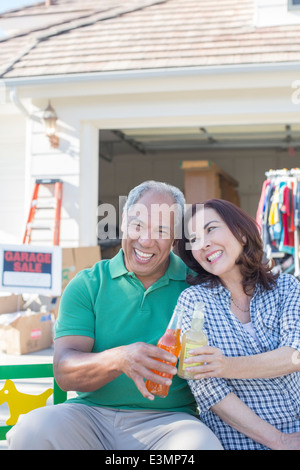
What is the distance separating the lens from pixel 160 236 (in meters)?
2.30

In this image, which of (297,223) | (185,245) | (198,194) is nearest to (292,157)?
(198,194)

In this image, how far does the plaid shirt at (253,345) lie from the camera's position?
192 cm

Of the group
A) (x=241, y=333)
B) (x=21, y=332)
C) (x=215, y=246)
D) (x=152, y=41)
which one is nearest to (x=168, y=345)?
(x=241, y=333)

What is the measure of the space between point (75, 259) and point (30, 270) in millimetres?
1040

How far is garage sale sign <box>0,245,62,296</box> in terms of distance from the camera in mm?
4945

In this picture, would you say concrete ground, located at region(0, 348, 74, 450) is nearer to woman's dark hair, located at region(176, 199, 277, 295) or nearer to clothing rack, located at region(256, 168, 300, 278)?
woman's dark hair, located at region(176, 199, 277, 295)

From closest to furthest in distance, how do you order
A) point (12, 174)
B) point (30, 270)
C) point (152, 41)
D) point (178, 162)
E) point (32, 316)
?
point (30, 270)
point (32, 316)
point (152, 41)
point (12, 174)
point (178, 162)

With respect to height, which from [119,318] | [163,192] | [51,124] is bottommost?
[119,318]

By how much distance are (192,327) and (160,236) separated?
532 mm

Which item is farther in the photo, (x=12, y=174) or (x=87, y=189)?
(x=12, y=174)

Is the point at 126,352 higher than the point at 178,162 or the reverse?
the reverse

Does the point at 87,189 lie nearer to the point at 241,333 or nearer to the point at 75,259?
the point at 75,259

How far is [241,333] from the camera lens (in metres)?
2.02
